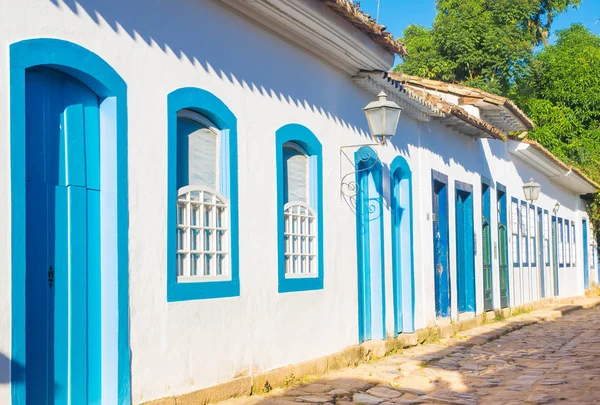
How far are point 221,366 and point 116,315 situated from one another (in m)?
1.52

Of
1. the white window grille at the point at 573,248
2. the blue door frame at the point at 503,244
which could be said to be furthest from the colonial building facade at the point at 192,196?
the white window grille at the point at 573,248

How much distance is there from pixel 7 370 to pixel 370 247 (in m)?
6.63

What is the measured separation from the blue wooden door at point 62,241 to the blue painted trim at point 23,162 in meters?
0.15

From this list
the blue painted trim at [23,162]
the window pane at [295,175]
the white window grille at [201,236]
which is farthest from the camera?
the window pane at [295,175]

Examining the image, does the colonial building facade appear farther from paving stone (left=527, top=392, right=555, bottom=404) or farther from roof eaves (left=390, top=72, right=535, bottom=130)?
roof eaves (left=390, top=72, right=535, bottom=130)

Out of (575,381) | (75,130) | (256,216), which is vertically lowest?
(575,381)

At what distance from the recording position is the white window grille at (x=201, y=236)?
6.86 meters

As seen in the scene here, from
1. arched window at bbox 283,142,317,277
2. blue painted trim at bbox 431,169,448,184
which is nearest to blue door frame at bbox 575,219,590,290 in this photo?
blue painted trim at bbox 431,169,448,184

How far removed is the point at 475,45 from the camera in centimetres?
2994

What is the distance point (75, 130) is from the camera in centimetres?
573

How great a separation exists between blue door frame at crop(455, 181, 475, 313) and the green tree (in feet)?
48.5

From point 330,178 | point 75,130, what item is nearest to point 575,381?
point 330,178

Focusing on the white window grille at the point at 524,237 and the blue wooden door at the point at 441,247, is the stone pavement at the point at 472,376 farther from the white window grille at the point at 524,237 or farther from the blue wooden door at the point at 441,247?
the white window grille at the point at 524,237

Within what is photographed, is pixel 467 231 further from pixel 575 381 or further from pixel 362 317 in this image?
pixel 575 381
